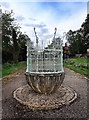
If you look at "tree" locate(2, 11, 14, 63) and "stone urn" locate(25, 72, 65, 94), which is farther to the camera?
"tree" locate(2, 11, 14, 63)

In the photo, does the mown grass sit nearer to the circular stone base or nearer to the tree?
the tree

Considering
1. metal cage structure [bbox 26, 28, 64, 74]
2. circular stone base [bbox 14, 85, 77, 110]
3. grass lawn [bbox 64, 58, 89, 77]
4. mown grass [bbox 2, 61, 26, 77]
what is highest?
metal cage structure [bbox 26, 28, 64, 74]

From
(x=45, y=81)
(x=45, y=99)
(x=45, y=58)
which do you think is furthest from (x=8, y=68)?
(x=45, y=99)

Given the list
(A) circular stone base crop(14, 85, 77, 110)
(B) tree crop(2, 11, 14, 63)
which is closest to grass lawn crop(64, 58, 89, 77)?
(A) circular stone base crop(14, 85, 77, 110)

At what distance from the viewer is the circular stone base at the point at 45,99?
11.5 ft

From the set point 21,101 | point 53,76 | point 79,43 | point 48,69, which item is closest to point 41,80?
point 53,76

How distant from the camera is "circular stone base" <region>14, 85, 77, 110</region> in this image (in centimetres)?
352

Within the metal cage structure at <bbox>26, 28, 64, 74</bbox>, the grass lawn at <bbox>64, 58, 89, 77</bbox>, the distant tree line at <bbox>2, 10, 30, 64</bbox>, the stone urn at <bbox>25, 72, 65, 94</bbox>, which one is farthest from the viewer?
the distant tree line at <bbox>2, 10, 30, 64</bbox>

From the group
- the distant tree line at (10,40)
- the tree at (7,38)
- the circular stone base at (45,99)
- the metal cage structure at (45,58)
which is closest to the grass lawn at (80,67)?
the metal cage structure at (45,58)

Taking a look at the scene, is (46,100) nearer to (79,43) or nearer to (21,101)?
(21,101)

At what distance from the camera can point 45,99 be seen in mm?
3852

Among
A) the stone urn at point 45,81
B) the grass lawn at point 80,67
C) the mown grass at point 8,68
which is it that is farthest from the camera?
the mown grass at point 8,68

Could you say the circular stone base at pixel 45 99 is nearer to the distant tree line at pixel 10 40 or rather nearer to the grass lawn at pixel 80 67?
the grass lawn at pixel 80 67

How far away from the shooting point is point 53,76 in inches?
157
